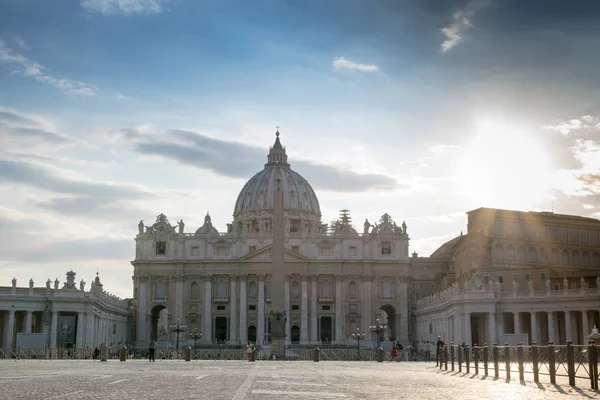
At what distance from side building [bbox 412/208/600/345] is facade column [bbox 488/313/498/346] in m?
0.09

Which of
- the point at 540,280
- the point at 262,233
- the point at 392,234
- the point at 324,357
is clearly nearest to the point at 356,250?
the point at 392,234

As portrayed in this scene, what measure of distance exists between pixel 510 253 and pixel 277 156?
205 feet

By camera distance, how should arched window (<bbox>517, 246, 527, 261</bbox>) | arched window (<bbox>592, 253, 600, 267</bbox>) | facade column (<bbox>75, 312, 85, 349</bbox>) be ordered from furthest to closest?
arched window (<bbox>592, 253, 600, 267</bbox>) → arched window (<bbox>517, 246, 527, 261</bbox>) → facade column (<bbox>75, 312, 85, 349</bbox>)

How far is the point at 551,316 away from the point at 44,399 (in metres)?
64.8

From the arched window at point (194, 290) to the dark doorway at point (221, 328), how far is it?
4271 millimetres

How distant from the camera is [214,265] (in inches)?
4722

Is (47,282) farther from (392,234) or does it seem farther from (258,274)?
(392,234)

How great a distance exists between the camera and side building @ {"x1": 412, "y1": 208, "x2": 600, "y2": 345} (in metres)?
77.4

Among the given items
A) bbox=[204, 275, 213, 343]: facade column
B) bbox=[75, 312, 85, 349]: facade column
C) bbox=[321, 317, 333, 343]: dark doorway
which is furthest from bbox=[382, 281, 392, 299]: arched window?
bbox=[75, 312, 85, 349]: facade column

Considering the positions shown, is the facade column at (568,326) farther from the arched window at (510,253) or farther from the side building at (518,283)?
the arched window at (510,253)

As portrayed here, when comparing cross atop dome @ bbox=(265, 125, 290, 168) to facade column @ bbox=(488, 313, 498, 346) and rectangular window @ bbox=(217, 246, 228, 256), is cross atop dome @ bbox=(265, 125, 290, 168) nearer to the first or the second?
rectangular window @ bbox=(217, 246, 228, 256)

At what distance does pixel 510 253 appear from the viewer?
10556 centimetres

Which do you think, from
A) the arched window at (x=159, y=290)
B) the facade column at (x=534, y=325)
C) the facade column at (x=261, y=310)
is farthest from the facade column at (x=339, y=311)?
the facade column at (x=534, y=325)

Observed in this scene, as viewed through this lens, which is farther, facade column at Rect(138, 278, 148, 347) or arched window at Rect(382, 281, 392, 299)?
arched window at Rect(382, 281, 392, 299)
